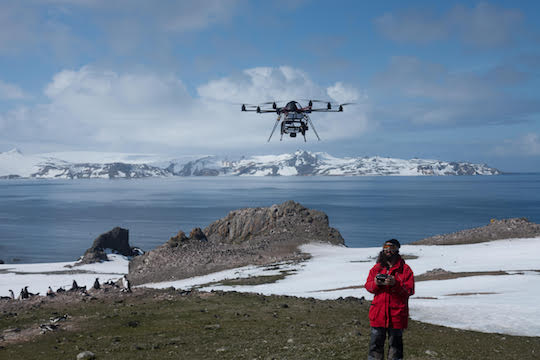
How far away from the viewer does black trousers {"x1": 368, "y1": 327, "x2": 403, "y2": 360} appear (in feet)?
32.7

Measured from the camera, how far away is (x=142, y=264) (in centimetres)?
5762

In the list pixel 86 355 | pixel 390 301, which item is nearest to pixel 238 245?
pixel 86 355

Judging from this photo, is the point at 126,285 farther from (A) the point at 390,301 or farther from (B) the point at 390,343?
(A) the point at 390,301

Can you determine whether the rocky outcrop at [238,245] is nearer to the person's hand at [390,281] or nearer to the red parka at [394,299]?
the red parka at [394,299]

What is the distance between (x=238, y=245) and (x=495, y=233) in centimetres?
3545

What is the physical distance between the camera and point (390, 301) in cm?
991

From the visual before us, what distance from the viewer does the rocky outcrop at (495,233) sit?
57.2 metres

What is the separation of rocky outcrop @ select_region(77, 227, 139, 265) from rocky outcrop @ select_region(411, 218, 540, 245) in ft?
170

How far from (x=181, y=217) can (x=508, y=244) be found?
387ft

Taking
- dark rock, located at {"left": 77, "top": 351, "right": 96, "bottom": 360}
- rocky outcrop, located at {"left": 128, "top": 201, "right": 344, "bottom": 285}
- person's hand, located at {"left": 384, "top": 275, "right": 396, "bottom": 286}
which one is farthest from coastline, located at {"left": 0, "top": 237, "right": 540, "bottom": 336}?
dark rock, located at {"left": 77, "top": 351, "right": 96, "bottom": 360}

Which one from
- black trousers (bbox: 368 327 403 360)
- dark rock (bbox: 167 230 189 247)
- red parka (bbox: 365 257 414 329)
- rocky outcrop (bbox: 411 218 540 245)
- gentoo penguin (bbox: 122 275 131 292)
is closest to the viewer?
red parka (bbox: 365 257 414 329)

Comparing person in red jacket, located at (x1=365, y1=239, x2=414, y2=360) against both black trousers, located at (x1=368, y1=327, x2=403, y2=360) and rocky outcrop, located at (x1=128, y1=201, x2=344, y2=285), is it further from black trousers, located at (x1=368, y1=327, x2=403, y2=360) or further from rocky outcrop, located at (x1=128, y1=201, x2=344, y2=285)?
rocky outcrop, located at (x1=128, y1=201, x2=344, y2=285)

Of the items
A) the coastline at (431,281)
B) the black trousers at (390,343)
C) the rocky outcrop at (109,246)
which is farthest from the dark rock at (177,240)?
the black trousers at (390,343)

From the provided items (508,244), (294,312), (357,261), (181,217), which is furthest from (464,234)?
(181,217)
